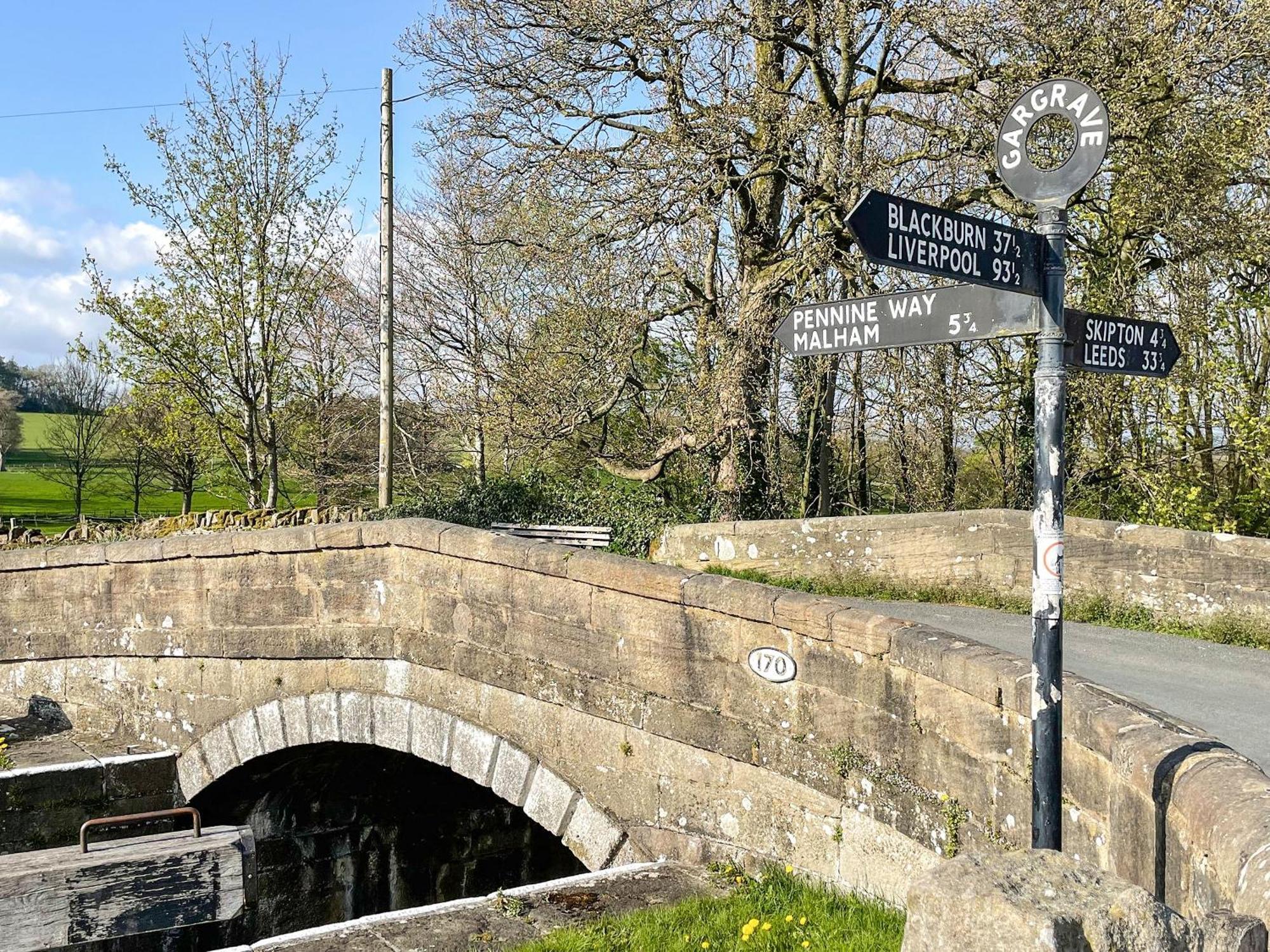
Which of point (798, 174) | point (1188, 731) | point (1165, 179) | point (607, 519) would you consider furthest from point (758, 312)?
point (1188, 731)

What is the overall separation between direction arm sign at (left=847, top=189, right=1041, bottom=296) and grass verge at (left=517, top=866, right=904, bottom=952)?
2518 mm

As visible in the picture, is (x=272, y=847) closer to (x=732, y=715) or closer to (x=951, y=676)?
(x=732, y=715)

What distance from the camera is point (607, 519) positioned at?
13.4 metres

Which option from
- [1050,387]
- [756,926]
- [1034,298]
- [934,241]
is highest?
[934,241]

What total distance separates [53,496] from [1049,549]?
53692 mm

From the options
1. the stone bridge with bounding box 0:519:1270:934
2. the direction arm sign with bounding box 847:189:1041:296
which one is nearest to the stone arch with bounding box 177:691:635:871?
the stone bridge with bounding box 0:519:1270:934

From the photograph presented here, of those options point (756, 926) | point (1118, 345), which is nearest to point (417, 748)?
point (756, 926)

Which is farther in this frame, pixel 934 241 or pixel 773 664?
pixel 773 664

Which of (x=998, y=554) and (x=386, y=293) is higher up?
(x=386, y=293)

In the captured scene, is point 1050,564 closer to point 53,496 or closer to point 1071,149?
point 1071,149

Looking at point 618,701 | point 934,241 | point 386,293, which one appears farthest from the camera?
point 386,293

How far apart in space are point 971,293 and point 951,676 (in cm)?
165

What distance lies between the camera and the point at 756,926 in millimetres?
4609

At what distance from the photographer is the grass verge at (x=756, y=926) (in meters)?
4.40
